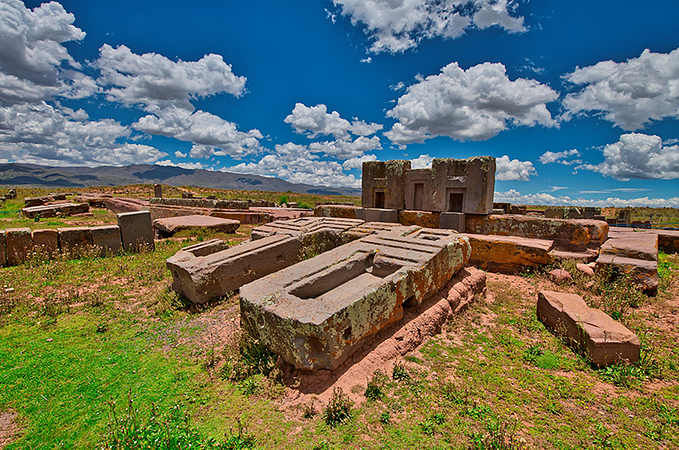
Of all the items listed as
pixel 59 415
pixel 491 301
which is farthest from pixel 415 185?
pixel 59 415

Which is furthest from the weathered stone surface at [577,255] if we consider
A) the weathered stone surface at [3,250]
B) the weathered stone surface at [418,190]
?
the weathered stone surface at [3,250]

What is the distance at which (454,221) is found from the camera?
25.8 ft

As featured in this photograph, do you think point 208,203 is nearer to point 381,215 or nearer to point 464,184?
point 381,215

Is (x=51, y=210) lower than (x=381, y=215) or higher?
lower

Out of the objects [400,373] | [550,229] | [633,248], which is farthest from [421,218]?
[400,373]

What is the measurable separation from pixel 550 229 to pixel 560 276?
177 cm

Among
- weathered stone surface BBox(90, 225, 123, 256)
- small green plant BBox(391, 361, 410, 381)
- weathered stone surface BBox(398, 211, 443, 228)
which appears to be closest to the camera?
small green plant BBox(391, 361, 410, 381)

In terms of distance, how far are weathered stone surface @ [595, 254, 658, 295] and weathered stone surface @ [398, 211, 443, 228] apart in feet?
12.2

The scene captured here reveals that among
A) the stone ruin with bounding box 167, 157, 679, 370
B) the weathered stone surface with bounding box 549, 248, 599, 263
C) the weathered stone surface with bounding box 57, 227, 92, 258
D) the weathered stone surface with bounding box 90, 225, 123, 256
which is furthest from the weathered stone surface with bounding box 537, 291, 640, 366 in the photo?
the weathered stone surface with bounding box 57, 227, 92, 258

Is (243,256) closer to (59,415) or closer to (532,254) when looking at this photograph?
(59,415)

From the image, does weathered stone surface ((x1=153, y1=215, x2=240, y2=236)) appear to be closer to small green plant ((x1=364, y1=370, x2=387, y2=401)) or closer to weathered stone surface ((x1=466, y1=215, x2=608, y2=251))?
weathered stone surface ((x1=466, y1=215, x2=608, y2=251))

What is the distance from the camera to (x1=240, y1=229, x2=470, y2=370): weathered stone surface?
2.86m

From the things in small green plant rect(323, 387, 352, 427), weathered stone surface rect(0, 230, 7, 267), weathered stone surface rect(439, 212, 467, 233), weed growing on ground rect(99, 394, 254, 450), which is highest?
weathered stone surface rect(439, 212, 467, 233)

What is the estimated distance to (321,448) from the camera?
2.19m
